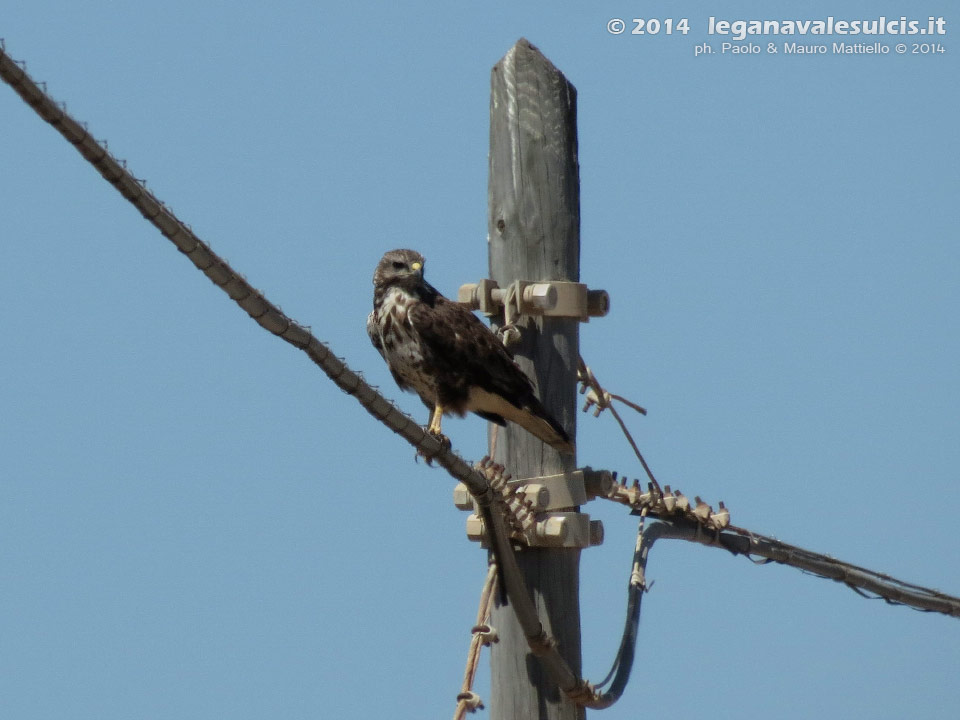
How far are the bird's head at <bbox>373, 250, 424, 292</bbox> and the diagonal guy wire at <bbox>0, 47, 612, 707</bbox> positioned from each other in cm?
177

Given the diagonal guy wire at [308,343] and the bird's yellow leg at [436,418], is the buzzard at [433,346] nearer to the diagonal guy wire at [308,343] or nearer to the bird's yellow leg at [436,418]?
the bird's yellow leg at [436,418]

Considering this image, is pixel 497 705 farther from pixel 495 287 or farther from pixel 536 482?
pixel 495 287

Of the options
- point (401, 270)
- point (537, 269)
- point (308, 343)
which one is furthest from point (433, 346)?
point (308, 343)

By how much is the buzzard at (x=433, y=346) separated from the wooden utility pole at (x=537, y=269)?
0.62 feet

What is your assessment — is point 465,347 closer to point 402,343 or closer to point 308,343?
point 402,343

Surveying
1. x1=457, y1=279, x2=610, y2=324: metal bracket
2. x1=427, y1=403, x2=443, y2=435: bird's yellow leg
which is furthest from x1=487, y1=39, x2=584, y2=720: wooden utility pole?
x1=427, y1=403, x2=443, y2=435: bird's yellow leg

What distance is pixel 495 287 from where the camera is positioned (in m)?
Result: 5.51

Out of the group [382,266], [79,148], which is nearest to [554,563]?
[382,266]

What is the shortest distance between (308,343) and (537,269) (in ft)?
4.73

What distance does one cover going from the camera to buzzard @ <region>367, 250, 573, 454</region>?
232 inches

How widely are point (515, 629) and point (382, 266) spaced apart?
1983 mm

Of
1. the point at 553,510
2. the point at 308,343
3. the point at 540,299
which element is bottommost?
the point at 553,510

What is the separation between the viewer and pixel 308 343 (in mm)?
4156

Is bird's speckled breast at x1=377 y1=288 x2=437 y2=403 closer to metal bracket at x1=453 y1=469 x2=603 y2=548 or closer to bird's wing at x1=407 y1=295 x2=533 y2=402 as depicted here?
bird's wing at x1=407 y1=295 x2=533 y2=402
